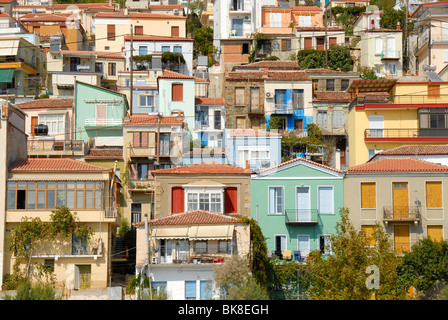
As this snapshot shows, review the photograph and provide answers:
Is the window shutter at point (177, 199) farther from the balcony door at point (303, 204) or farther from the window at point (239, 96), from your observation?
the window at point (239, 96)

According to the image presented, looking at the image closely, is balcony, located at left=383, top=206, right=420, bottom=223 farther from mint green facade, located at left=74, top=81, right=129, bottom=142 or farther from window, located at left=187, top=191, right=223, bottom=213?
mint green facade, located at left=74, top=81, right=129, bottom=142

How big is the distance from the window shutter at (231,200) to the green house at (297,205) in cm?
103

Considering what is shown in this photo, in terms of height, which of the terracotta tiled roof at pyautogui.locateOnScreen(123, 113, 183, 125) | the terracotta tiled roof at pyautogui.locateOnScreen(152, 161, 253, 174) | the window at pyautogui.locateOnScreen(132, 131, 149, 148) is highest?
the terracotta tiled roof at pyautogui.locateOnScreen(123, 113, 183, 125)

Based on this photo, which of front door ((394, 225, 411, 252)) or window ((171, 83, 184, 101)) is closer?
front door ((394, 225, 411, 252))

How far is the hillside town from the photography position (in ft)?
143

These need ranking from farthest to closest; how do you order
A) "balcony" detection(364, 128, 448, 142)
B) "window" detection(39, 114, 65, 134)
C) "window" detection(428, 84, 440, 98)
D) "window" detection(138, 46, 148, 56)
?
"window" detection(138, 46, 148, 56) < "window" detection(39, 114, 65, 134) < "window" detection(428, 84, 440, 98) < "balcony" detection(364, 128, 448, 142)

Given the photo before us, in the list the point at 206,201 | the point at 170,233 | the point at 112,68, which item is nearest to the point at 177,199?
the point at 206,201

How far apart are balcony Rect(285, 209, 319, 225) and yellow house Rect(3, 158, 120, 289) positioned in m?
9.88

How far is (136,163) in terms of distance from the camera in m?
57.0

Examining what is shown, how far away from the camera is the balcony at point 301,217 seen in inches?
1881

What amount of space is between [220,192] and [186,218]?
15.0 feet

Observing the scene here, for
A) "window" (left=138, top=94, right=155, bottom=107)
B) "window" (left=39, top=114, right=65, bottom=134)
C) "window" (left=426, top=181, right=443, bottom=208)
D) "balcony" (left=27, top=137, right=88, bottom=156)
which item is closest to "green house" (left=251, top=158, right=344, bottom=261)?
"window" (left=426, top=181, right=443, bottom=208)

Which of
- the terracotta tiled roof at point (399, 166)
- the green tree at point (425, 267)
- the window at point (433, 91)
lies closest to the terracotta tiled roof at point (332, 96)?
the window at point (433, 91)
